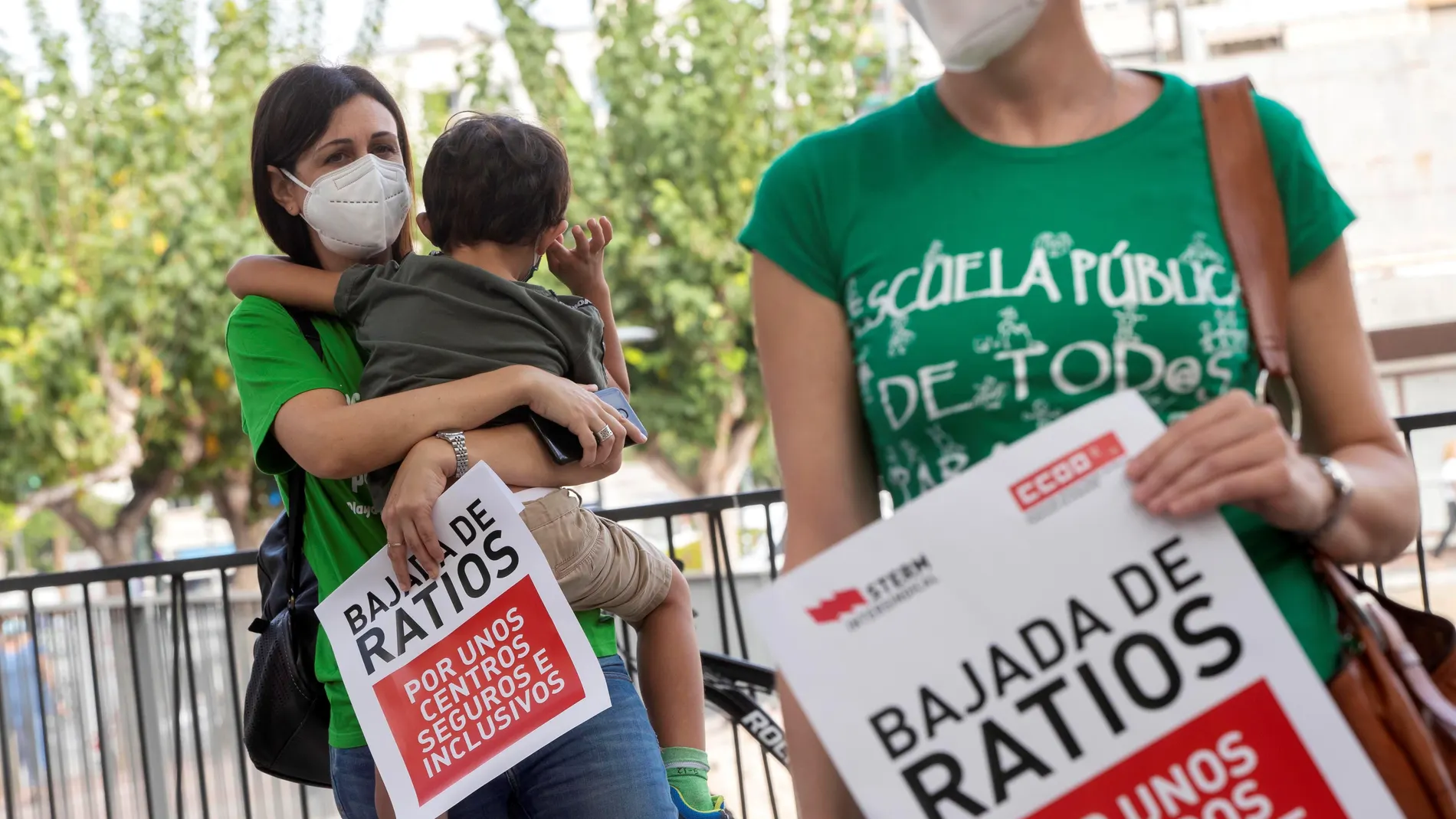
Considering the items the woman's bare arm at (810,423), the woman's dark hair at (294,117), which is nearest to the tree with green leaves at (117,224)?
the woman's dark hair at (294,117)

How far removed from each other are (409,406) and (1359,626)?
1415 millimetres

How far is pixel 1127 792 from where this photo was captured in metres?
1.11

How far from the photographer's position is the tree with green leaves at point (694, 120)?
16.2m

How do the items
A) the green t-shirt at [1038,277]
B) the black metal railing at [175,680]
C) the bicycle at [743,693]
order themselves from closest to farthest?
the green t-shirt at [1038,277] < the bicycle at [743,693] < the black metal railing at [175,680]

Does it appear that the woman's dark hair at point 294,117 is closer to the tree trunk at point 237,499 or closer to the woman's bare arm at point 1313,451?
the woman's bare arm at point 1313,451

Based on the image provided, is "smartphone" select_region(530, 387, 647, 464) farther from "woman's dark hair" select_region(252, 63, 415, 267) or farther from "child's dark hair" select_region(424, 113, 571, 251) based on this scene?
"woman's dark hair" select_region(252, 63, 415, 267)

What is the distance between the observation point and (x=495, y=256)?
2.35 metres

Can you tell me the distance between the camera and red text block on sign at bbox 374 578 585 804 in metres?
2.00

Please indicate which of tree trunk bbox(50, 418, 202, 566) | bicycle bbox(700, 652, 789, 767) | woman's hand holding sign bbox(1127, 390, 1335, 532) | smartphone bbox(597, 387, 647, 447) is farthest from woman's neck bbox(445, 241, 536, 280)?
tree trunk bbox(50, 418, 202, 566)

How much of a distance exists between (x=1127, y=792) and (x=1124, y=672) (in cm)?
10

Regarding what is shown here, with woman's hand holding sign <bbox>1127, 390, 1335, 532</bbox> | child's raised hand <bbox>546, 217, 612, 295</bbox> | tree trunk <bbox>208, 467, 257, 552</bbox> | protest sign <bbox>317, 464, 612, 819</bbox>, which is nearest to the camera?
woman's hand holding sign <bbox>1127, 390, 1335, 532</bbox>

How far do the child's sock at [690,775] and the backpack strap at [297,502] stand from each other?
28.2 inches

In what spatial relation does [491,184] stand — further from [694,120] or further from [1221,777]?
[694,120]

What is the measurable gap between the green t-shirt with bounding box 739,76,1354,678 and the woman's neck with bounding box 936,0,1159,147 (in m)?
0.02
